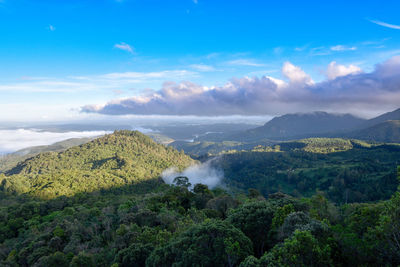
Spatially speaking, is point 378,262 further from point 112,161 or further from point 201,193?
point 112,161

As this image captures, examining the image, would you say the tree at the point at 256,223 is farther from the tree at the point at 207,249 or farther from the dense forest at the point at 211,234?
the tree at the point at 207,249

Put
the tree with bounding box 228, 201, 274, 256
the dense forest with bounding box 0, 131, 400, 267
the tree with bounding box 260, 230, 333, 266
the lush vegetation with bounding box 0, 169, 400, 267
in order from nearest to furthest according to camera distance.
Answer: the tree with bounding box 260, 230, 333, 266 → the lush vegetation with bounding box 0, 169, 400, 267 → the dense forest with bounding box 0, 131, 400, 267 → the tree with bounding box 228, 201, 274, 256

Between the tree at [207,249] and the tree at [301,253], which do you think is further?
the tree at [207,249]

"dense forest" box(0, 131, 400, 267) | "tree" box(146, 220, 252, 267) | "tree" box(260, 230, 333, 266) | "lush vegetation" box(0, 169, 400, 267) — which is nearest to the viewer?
"tree" box(260, 230, 333, 266)

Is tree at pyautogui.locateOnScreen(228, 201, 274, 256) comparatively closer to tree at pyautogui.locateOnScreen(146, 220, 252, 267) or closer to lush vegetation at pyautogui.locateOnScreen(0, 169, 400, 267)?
lush vegetation at pyautogui.locateOnScreen(0, 169, 400, 267)

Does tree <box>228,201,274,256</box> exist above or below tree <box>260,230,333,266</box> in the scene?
below

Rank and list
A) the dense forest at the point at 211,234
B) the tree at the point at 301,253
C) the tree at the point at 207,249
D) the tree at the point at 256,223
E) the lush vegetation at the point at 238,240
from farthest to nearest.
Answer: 1. the tree at the point at 256,223
2. the tree at the point at 207,249
3. the dense forest at the point at 211,234
4. the lush vegetation at the point at 238,240
5. the tree at the point at 301,253

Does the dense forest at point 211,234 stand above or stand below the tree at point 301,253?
below

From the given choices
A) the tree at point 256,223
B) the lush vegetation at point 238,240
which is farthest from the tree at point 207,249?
the tree at point 256,223

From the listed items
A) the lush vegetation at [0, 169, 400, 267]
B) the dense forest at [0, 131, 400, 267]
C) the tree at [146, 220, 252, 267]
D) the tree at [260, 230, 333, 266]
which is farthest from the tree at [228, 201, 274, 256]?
the tree at [260, 230, 333, 266]

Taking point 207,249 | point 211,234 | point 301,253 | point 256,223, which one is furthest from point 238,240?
point 301,253

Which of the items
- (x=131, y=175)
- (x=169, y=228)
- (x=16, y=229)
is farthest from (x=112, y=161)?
(x=169, y=228)
